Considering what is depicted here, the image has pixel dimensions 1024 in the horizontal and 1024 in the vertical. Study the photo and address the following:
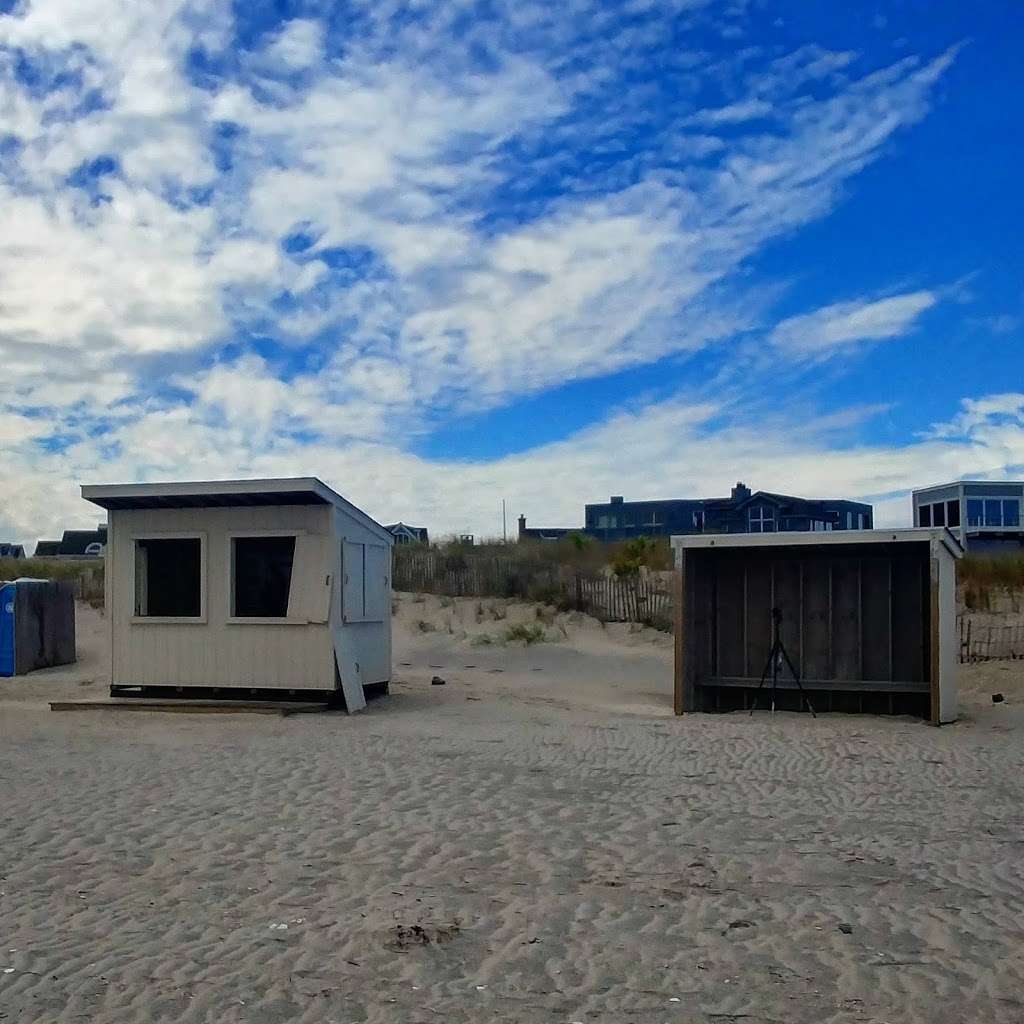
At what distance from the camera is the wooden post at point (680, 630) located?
16391 mm

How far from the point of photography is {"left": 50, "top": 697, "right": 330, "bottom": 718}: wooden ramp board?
1538cm

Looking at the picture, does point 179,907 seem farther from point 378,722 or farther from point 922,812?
point 378,722

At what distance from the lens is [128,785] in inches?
392

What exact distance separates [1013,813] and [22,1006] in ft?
23.7

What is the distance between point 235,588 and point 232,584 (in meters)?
0.09

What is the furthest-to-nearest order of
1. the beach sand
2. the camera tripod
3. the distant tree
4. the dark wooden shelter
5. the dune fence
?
the distant tree → the dune fence → the camera tripod → the dark wooden shelter → the beach sand

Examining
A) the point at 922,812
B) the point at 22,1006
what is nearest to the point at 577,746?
the point at 922,812

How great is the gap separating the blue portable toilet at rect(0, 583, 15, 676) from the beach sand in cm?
840

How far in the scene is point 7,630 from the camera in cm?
2147

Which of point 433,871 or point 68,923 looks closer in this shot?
point 68,923

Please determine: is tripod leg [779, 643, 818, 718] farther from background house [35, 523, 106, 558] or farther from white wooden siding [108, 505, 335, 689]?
background house [35, 523, 106, 558]

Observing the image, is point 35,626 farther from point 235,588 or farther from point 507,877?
point 507,877

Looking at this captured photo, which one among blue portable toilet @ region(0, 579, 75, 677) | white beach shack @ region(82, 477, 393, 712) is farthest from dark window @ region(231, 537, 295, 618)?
blue portable toilet @ region(0, 579, 75, 677)

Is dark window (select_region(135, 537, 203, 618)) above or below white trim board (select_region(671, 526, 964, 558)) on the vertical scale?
below
